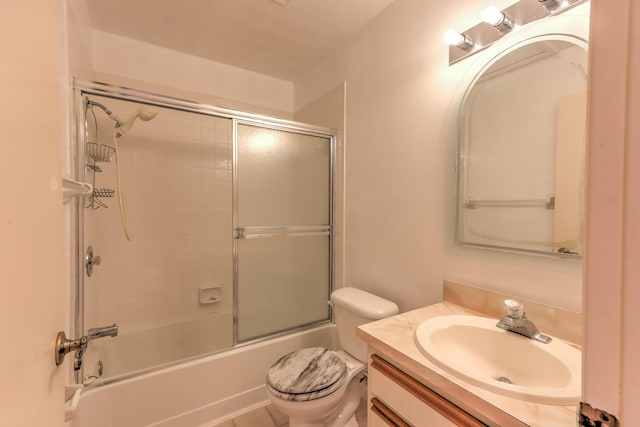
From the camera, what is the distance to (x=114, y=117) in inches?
59.8

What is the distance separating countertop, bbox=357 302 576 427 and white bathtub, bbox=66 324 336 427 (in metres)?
1.12

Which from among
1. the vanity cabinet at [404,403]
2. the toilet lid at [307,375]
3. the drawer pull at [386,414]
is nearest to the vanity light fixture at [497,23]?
the vanity cabinet at [404,403]

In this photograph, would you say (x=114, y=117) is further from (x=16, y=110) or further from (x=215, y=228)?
(x=16, y=110)

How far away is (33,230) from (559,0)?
1.57 m

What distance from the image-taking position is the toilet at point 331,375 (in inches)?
47.2

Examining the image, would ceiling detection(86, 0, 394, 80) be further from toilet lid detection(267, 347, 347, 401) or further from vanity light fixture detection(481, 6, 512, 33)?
toilet lid detection(267, 347, 347, 401)

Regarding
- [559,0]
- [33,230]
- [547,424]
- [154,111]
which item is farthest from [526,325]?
[154,111]

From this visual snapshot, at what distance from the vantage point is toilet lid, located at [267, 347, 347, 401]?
1.19 metres

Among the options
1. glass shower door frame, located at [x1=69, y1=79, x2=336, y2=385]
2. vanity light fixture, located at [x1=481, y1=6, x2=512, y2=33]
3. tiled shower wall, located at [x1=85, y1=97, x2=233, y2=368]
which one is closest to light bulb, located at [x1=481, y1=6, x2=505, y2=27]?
vanity light fixture, located at [x1=481, y1=6, x2=512, y2=33]

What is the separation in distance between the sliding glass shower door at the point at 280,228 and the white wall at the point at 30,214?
4.27 feet

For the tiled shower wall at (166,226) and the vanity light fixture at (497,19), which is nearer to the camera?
the vanity light fixture at (497,19)

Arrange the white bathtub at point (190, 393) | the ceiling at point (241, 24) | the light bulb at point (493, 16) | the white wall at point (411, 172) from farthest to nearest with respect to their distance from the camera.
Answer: the ceiling at point (241, 24) → the white bathtub at point (190, 393) → the white wall at point (411, 172) → the light bulb at point (493, 16)

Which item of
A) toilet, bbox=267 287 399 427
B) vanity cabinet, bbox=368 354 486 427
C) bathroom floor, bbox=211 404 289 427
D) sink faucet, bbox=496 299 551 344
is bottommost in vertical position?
bathroom floor, bbox=211 404 289 427

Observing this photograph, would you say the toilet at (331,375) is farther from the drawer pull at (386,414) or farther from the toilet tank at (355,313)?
the drawer pull at (386,414)
